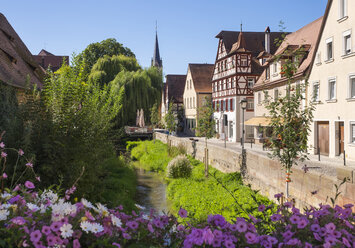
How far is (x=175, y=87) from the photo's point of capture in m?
57.5

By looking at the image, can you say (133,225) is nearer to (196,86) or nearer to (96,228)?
(96,228)

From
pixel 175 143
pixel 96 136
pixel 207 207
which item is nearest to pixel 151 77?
pixel 175 143

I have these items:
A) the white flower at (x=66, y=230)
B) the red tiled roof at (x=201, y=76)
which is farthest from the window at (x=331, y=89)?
the red tiled roof at (x=201, y=76)

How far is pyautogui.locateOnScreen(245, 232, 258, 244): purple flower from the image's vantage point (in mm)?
2350

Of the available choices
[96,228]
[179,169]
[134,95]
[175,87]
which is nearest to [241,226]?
[96,228]

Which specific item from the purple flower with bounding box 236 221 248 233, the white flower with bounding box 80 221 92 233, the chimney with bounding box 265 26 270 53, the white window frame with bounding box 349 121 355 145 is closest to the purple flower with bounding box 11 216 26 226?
the white flower with bounding box 80 221 92 233

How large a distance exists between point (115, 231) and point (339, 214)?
64.9 inches

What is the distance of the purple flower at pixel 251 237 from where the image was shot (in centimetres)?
235

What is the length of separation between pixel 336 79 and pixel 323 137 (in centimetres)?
363

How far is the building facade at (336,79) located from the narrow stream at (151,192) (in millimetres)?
7649

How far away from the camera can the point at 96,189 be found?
25.4ft

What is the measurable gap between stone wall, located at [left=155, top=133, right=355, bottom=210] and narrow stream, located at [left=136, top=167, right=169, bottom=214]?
2854 mm

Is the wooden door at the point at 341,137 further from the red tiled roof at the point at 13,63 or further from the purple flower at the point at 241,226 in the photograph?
the purple flower at the point at 241,226

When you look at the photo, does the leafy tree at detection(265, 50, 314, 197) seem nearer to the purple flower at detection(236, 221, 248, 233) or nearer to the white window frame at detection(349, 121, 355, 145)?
the purple flower at detection(236, 221, 248, 233)
